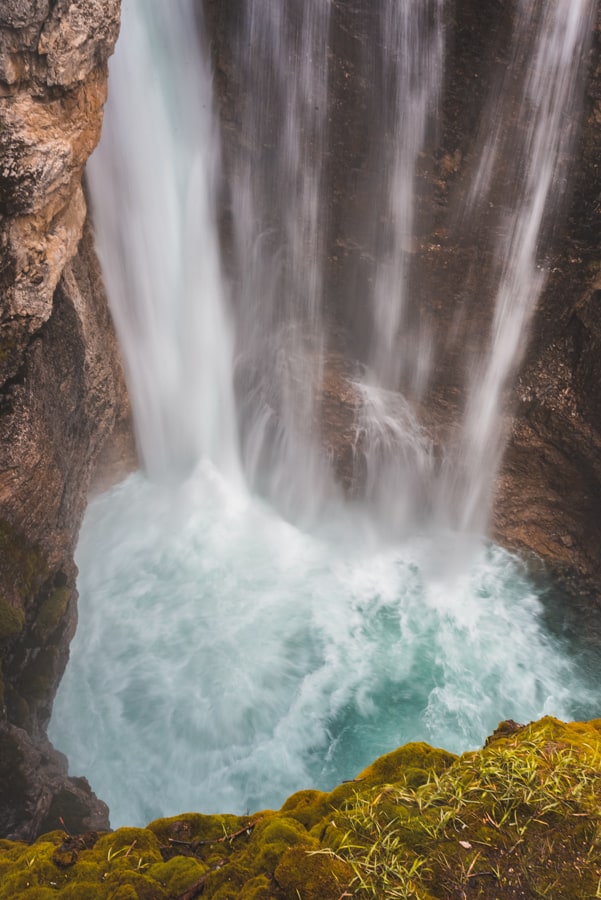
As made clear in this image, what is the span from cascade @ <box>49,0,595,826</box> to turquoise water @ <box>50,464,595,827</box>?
4 centimetres

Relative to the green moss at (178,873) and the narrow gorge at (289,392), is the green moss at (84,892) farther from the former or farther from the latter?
the narrow gorge at (289,392)

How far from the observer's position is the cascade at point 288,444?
8.33 m

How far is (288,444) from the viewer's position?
40.0 ft

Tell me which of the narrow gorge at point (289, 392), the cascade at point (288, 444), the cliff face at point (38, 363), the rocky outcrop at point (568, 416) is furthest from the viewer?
the rocky outcrop at point (568, 416)

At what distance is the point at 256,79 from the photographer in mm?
9500

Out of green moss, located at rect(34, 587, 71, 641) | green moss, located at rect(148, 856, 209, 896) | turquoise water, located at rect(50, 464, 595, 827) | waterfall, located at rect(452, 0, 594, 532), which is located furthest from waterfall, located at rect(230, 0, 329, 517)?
green moss, located at rect(148, 856, 209, 896)

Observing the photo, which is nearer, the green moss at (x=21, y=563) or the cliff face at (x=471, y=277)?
the green moss at (x=21, y=563)

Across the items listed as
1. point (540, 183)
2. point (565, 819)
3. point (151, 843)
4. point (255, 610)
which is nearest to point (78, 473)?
point (255, 610)

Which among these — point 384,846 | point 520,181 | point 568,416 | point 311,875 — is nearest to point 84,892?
point 311,875

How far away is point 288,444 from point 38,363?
6.06 meters

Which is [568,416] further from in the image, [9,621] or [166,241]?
[9,621]

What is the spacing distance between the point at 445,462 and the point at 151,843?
9.33m

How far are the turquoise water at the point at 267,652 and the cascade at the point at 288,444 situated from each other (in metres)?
0.04

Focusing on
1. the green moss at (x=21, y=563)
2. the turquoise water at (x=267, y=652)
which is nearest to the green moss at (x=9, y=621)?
the green moss at (x=21, y=563)
